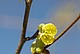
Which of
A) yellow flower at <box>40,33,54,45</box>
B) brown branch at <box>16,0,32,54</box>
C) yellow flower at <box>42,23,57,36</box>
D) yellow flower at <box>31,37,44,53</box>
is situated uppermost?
brown branch at <box>16,0,32,54</box>

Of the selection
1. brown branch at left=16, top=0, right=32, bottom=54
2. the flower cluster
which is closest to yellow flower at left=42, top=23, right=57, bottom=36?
the flower cluster

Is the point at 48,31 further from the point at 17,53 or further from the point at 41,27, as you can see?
the point at 17,53

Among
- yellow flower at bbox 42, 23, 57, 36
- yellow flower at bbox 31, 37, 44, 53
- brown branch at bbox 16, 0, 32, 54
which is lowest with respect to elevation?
yellow flower at bbox 31, 37, 44, 53

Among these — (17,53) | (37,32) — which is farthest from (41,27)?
(17,53)

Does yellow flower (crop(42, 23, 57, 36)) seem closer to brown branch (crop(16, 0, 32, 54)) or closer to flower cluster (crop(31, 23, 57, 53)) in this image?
flower cluster (crop(31, 23, 57, 53))

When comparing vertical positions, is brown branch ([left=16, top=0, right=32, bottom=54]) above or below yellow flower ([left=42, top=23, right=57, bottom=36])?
above

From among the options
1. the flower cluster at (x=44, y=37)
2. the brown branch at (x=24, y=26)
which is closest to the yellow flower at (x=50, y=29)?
the flower cluster at (x=44, y=37)

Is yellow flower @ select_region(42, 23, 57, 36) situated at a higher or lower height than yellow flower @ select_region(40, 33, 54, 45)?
higher

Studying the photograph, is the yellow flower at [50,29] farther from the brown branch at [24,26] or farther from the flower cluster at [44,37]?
the brown branch at [24,26]
